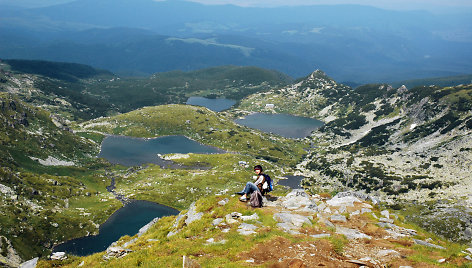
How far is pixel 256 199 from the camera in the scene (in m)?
34.0

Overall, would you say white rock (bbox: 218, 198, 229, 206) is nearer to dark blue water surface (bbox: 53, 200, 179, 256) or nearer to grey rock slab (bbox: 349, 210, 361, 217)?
grey rock slab (bbox: 349, 210, 361, 217)

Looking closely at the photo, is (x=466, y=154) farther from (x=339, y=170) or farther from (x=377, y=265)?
(x=377, y=265)

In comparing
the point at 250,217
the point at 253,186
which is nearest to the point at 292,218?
the point at 250,217

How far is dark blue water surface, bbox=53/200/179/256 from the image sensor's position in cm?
11625

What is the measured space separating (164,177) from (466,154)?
6716 inches

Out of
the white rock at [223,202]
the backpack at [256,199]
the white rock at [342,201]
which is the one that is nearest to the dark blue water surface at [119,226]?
the white rock at [223,202]

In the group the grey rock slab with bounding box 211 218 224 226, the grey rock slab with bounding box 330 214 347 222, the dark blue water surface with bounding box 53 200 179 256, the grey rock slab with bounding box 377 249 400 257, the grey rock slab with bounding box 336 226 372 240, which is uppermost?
the grey rock slab with bounding box 377 249 400 257

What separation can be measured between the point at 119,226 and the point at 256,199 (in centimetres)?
12264

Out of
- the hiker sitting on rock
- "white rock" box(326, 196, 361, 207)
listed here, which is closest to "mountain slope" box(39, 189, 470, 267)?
"white rock" box(326, 196, 361, 207)

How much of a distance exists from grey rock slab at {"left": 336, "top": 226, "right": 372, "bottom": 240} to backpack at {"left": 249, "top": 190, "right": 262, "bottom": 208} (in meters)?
8.73

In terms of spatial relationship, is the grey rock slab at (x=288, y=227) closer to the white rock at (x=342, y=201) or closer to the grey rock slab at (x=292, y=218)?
the grey rock slab at (x=292, y=218)

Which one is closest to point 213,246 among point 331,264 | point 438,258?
point 331,264

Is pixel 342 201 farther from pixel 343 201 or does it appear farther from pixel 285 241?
pixel 285 241

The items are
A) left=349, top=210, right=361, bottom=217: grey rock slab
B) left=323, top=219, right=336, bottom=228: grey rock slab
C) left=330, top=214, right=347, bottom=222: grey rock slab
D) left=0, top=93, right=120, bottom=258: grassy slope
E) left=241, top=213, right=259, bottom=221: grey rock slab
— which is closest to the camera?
left=323, top=219, right=336, bottom=228: grey rock slab
